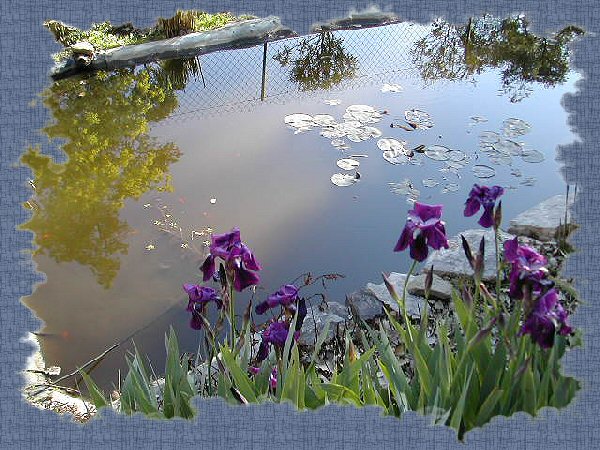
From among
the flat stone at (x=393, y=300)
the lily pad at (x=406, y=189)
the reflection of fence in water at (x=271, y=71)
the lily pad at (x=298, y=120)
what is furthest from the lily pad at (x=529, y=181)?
the reflection of fence in water at (x=271, y=71)

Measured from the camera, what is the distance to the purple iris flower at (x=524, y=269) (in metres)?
1.08

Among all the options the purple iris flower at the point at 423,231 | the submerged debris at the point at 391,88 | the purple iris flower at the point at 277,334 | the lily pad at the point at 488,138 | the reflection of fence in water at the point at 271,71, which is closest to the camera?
the purple iris flower at the point at 423,231

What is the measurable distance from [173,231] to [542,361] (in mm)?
2711

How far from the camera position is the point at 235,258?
1.26 m

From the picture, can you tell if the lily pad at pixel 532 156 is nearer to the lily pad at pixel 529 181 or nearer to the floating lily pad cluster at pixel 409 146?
the floating lily pad cluster at pixel 409 146

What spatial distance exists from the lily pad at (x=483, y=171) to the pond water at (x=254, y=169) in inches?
0.5

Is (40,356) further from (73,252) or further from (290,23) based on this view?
(290,23)

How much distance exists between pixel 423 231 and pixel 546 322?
27cm

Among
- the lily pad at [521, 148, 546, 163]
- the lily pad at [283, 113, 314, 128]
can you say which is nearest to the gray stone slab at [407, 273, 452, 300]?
the lily pad at [521, 148, 546, 163]

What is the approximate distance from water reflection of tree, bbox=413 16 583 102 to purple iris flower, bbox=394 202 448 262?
177 inches

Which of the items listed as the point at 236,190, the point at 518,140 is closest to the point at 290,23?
the point at 236,190

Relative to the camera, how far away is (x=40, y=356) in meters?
2.74

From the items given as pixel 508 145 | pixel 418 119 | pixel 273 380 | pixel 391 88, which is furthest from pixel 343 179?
pixel 273 380

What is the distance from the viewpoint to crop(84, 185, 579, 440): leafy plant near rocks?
43.5 inches
